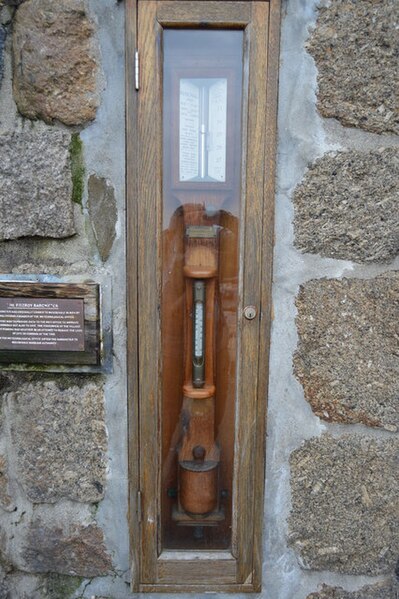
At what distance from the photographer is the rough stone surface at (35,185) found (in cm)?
92

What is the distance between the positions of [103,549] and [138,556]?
0.26ft

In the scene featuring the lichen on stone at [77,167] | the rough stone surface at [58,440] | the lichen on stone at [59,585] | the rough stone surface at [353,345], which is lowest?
the lichen on stone at [59,585]

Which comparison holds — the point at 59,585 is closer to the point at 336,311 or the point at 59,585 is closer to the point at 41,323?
the point at 41,323

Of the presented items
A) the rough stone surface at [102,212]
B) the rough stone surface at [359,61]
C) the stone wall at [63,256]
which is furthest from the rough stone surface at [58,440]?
the rough stone surface at [359,61]

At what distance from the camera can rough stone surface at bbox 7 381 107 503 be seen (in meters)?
0.98

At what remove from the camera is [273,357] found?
98cm

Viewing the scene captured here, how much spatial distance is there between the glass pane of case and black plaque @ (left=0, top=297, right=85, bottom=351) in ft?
0.60

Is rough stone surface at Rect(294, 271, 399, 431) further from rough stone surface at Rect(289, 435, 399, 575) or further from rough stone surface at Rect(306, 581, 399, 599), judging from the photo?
rough stone surface at Rect(306, 581, 399, 599)

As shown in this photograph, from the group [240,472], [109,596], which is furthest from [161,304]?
[109,596]

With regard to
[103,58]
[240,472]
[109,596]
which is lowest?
[109,596]

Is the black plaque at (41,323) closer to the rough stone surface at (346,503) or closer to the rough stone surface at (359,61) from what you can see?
the rough stone surface at (346,503)

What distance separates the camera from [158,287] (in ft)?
3.13

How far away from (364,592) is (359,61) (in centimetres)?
110

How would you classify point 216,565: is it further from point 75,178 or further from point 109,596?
point 75,178
